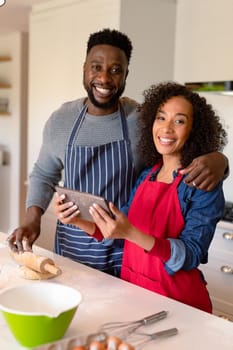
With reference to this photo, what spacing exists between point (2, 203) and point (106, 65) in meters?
3.10

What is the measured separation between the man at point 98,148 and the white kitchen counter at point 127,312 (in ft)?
0.40

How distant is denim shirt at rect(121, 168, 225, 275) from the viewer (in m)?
1.01

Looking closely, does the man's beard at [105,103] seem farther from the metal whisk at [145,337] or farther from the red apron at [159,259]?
the metal whisk at [145,337]

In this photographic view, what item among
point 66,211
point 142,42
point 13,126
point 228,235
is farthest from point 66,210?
point 13,126

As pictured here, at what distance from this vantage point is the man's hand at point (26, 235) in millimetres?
1229

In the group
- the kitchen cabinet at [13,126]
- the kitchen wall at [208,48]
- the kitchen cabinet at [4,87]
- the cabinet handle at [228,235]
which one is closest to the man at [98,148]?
the cabinet handle at [228,235]

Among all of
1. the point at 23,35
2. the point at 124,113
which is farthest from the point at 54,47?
the point at 124,113

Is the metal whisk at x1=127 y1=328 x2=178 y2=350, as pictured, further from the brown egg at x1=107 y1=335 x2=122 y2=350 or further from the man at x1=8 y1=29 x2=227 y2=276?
the man at x1=8 y1=29 x2=227 y2=276

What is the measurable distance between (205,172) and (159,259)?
0.78ft

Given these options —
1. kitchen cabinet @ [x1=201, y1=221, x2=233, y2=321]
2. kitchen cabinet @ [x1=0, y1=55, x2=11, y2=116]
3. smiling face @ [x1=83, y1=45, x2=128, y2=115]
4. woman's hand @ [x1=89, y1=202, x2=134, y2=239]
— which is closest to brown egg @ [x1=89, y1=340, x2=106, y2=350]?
woman's hand @ [x1=89, y1=202, x2=134, y2=239]

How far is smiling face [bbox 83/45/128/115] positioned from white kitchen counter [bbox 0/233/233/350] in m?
0.50

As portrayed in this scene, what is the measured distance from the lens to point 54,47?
2.82 meters

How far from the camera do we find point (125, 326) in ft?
2.71

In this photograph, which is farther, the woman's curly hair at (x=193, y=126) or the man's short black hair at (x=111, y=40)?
the man's short black hair at (x=111, y=40)
